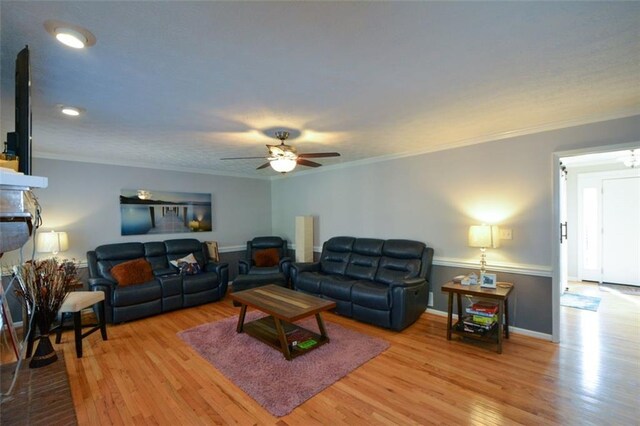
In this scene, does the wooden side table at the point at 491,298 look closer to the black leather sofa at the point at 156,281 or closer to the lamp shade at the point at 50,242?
the black leather sofa at the point at 156,281

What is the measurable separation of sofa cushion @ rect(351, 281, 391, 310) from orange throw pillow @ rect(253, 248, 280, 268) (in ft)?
6.55

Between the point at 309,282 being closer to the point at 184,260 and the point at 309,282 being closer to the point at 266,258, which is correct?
the point at 266,258

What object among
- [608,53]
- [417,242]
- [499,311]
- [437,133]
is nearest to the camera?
[608,53]

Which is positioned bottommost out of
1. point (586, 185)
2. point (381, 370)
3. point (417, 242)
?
point (381, 370)

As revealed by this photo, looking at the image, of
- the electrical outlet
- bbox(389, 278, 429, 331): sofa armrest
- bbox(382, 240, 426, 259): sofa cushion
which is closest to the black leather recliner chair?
bbox(382, 240, 426, 259): sofa cushion

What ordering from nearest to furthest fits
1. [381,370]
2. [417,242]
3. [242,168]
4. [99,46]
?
[99,46]
[381,370]
[417,242]
[242,168]

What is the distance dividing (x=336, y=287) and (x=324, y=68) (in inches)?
112

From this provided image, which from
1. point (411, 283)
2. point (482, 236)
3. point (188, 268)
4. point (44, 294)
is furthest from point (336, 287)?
point (44, 294)

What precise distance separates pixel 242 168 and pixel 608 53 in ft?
15.6

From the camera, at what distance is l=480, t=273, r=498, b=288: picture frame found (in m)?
3.08

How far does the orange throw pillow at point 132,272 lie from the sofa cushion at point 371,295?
2966mm

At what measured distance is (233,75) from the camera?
1.89 m

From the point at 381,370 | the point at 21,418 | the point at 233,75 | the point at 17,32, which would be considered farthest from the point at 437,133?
the point at 21,418

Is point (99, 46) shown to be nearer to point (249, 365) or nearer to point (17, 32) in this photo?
point (17, 32)
